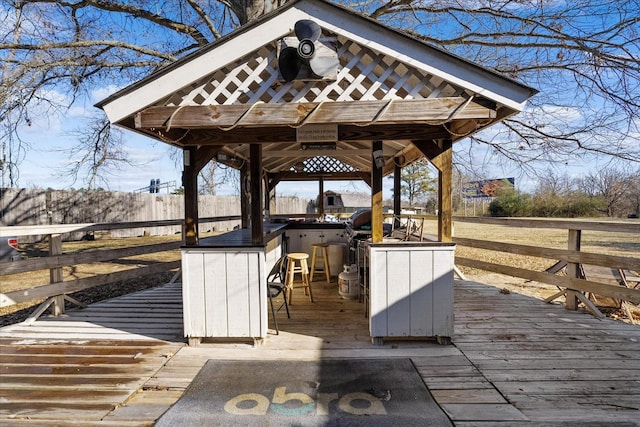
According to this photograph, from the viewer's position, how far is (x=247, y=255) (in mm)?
3168

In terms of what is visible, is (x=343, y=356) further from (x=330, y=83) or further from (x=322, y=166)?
(x=322, y=166)

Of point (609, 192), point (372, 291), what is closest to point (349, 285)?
point (372, 291)

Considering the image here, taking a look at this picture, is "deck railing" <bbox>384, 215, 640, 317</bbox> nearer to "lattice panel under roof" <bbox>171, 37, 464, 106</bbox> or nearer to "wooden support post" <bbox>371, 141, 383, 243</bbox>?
"wooden support post" <bbox>371, 141, 383, 243</bbox>

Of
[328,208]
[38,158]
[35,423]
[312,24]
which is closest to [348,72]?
[312,24]

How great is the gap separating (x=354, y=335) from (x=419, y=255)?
1.06 metres

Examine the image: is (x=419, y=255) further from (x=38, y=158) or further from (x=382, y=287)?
(x=38, y=158)

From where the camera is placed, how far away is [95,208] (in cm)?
1307

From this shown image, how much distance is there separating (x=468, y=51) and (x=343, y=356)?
21.8 feet

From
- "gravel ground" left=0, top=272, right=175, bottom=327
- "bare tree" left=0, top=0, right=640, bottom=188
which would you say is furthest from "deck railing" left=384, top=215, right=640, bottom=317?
"gravel ground" left=0, top=272, right=175, bottom=327

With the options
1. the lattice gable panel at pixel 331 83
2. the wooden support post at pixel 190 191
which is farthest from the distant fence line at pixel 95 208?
the lattice gable panel at pixel 331 83

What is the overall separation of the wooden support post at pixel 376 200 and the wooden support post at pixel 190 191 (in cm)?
180

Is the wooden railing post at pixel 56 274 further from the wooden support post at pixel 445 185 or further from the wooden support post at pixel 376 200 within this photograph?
the wooden support post at pixel 445 185

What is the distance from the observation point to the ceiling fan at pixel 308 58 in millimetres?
2693

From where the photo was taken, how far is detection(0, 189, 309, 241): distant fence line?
11.0 metres
